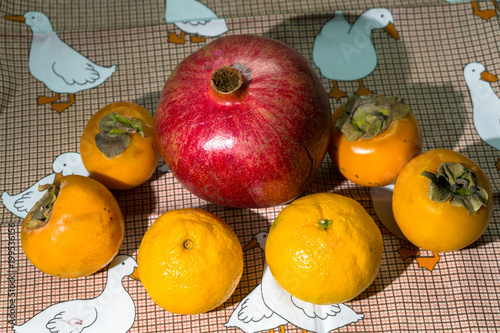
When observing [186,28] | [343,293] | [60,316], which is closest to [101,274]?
[60,316]

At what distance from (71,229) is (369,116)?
1.41ft

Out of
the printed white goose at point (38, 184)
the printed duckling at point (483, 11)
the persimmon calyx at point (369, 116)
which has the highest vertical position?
the printed duckling at point (483, 11)

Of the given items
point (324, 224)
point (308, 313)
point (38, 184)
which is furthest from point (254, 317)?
point (38, 184)

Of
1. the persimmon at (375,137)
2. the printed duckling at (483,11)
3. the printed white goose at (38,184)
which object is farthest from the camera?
the printed duckling at (483,11)

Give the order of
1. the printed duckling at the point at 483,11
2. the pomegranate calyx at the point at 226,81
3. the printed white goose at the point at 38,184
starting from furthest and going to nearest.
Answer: the printed duckling at the point at 483,11 < the printed white goose at the point at 38,184 < the pomegranate calyx at the point at 226,81

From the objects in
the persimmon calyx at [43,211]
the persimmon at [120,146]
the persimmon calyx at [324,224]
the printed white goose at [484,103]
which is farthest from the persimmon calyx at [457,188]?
the persimmon calyx at [43,211]

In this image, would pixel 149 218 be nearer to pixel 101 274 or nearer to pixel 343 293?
pixel 101 274

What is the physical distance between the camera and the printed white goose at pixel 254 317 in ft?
2.41

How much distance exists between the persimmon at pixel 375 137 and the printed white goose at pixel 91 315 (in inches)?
15.5

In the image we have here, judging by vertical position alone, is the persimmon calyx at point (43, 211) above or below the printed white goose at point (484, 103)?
below

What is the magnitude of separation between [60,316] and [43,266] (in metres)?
0.10

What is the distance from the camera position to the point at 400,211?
69 cm

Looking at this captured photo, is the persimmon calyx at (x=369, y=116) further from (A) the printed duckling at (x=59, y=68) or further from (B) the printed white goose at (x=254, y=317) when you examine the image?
(A) the printed duckling at (x=59, y=68)

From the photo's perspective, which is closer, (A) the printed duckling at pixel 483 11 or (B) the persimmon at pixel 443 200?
(B) the persimmon at pixel 443 200
